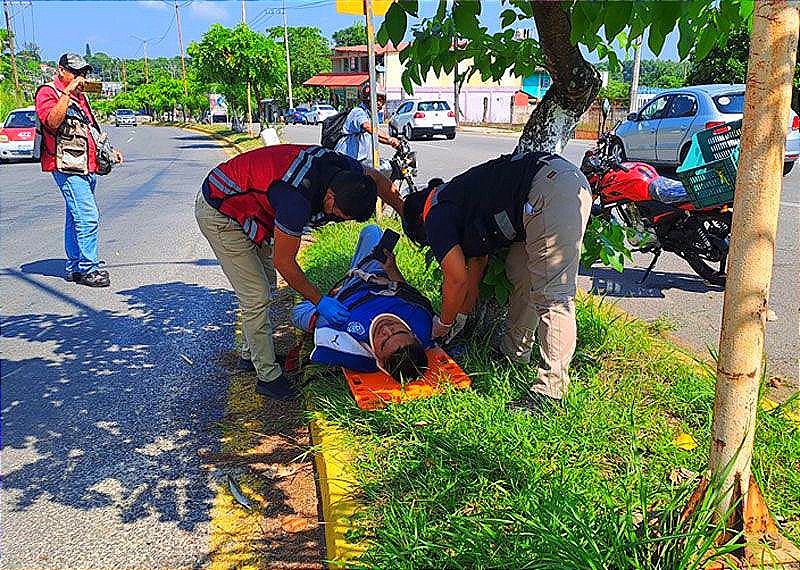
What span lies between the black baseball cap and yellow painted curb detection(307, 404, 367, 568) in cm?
471

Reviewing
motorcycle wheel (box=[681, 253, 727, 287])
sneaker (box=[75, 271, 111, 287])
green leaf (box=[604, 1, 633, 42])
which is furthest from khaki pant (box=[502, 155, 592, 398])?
sneaker (box=[75, 271, 111, 287])

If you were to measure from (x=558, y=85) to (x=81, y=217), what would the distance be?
15.6 ft

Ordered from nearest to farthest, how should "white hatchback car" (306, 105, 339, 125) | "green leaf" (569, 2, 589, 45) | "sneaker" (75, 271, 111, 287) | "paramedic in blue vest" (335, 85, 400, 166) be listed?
"green leaf" (569, 2, 589, 45) < "sneaker" (75, 271, 111, 287) < "paramedic in blue vest" (335, 85, 400, 166) < "white hatchback car" (306, 105, 339, 125)

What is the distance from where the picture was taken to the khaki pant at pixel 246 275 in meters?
4.08

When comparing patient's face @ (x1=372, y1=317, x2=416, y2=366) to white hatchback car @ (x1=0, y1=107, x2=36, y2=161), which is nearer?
patient's face @ (x1=372, y1=317, x2=416, y2=366)

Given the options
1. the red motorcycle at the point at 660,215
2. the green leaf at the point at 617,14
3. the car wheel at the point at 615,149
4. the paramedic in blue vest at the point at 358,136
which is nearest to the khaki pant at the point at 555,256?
the green leaf at the point at 617,14

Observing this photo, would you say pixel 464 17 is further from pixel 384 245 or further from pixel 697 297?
pixel 697 297

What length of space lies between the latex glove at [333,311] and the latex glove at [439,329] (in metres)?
0.52

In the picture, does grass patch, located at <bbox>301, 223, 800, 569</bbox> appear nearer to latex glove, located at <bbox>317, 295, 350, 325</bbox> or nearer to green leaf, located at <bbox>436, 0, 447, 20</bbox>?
latex glove, located at <bbox>317, 295, 350, 325</bbox>

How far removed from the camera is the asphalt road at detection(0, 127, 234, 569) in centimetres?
304

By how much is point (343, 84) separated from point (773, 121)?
69918 mm

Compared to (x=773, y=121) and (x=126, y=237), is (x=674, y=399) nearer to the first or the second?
(x=773, y=121)

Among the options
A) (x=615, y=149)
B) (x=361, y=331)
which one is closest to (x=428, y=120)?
(x=615, y=149)

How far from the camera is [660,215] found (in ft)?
20.2
